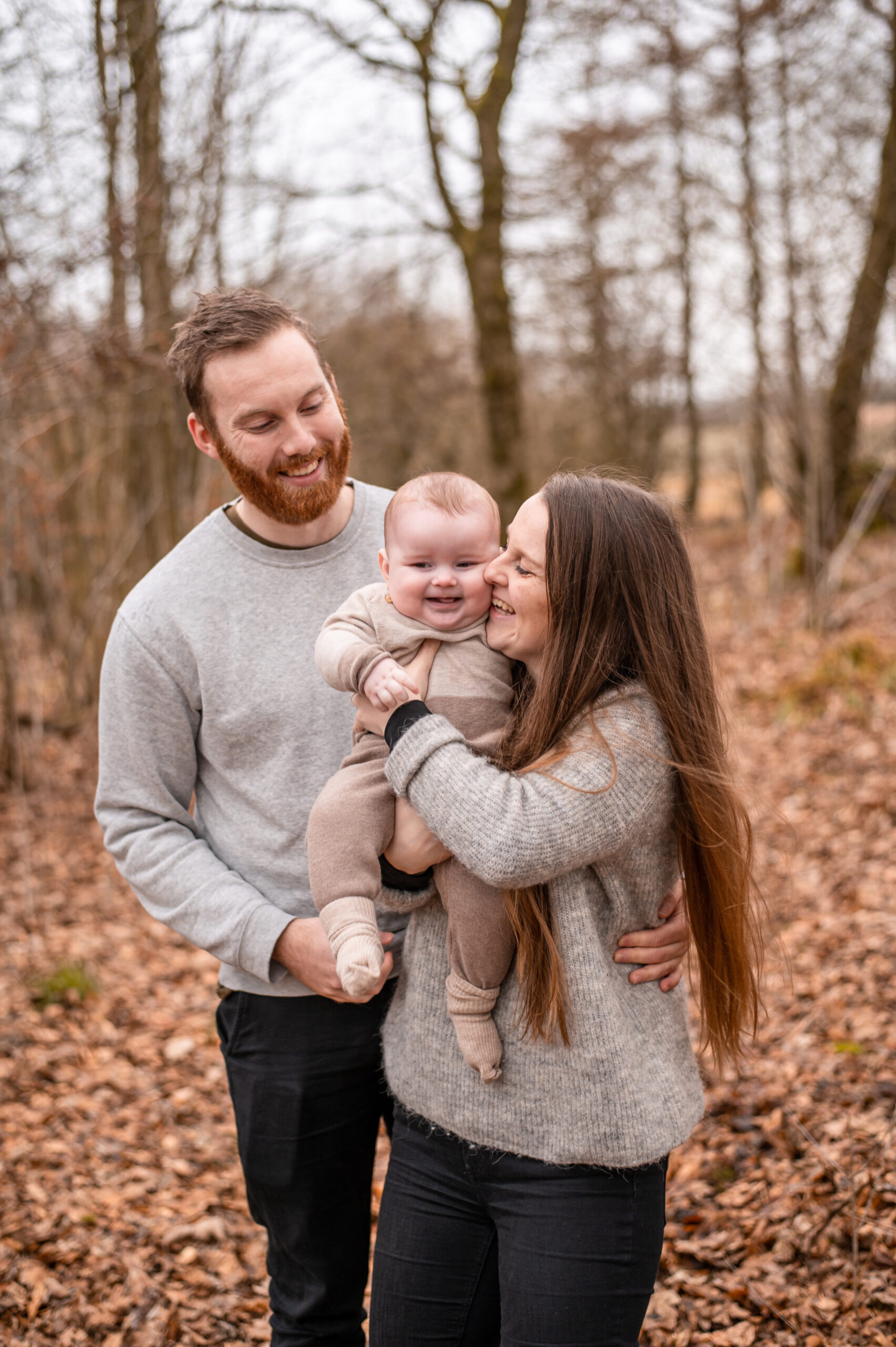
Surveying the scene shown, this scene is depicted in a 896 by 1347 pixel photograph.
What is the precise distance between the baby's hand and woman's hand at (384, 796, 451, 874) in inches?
7.0

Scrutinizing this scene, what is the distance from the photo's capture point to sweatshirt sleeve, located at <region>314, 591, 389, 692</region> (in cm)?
186

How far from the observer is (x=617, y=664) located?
1795 millimetres

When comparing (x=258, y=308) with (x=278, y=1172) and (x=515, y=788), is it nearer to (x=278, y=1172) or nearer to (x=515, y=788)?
(x=515, y=788)

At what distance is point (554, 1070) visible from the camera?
1.75 metres

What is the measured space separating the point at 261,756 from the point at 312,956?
46cm

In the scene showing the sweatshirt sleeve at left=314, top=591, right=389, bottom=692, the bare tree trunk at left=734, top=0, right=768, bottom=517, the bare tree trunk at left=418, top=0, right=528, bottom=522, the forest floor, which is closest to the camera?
the sweatshirt sleeve at left=314, top=591, right=389, bottom=692

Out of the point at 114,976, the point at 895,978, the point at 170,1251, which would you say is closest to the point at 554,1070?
the point at 170,1251

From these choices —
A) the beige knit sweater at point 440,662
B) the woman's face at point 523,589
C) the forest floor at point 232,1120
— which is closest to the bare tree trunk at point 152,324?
the forest floor at point 232,1120

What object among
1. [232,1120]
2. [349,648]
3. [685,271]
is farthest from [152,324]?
[685,271]

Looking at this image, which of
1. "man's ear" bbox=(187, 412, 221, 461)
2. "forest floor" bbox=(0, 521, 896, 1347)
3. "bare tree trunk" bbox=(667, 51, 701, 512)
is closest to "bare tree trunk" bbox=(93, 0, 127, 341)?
"forest floor" bbox=(0, 521, 896, 1347)

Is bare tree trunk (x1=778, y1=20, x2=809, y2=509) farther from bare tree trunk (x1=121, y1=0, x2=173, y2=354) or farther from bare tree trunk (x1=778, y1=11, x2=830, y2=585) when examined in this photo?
bare tree trunk (x1=121, y1=0, x2=173, y2=354)

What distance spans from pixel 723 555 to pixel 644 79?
6.89 metres

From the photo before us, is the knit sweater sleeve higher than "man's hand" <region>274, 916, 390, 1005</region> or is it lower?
higher

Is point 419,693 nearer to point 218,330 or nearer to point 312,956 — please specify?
point 312,956
